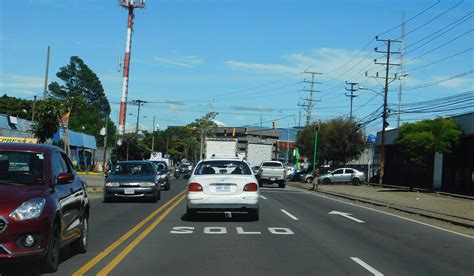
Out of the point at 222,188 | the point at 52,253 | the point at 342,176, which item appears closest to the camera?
the point at 52,253

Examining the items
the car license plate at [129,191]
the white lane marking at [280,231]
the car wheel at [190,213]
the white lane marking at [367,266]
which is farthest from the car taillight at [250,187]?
the car license plate at [129,191]

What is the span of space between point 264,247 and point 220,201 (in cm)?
427

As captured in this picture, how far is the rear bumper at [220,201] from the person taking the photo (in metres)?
15.6

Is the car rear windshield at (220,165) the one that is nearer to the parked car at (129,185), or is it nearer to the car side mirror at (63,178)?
the parked car at (129,185)

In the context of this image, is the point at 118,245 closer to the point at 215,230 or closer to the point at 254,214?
the point at 215,230

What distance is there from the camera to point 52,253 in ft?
26.5

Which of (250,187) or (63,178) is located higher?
(63,178)

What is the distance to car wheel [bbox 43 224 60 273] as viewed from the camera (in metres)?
7.87

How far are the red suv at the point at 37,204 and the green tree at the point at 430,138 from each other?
3244cm

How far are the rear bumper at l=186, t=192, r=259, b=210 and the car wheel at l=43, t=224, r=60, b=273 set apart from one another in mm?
7443

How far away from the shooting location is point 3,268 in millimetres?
8352

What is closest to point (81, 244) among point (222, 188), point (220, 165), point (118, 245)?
point (118, 245)

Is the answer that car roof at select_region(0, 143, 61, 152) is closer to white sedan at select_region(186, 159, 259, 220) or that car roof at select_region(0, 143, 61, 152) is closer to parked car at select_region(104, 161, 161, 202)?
white sedan at select_region(186, 159, 259, 220)

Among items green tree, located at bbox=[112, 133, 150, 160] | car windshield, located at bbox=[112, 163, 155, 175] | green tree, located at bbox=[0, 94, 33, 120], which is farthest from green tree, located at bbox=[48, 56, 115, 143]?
car windshield, located at bbox=[112, 163, 155, 175]
